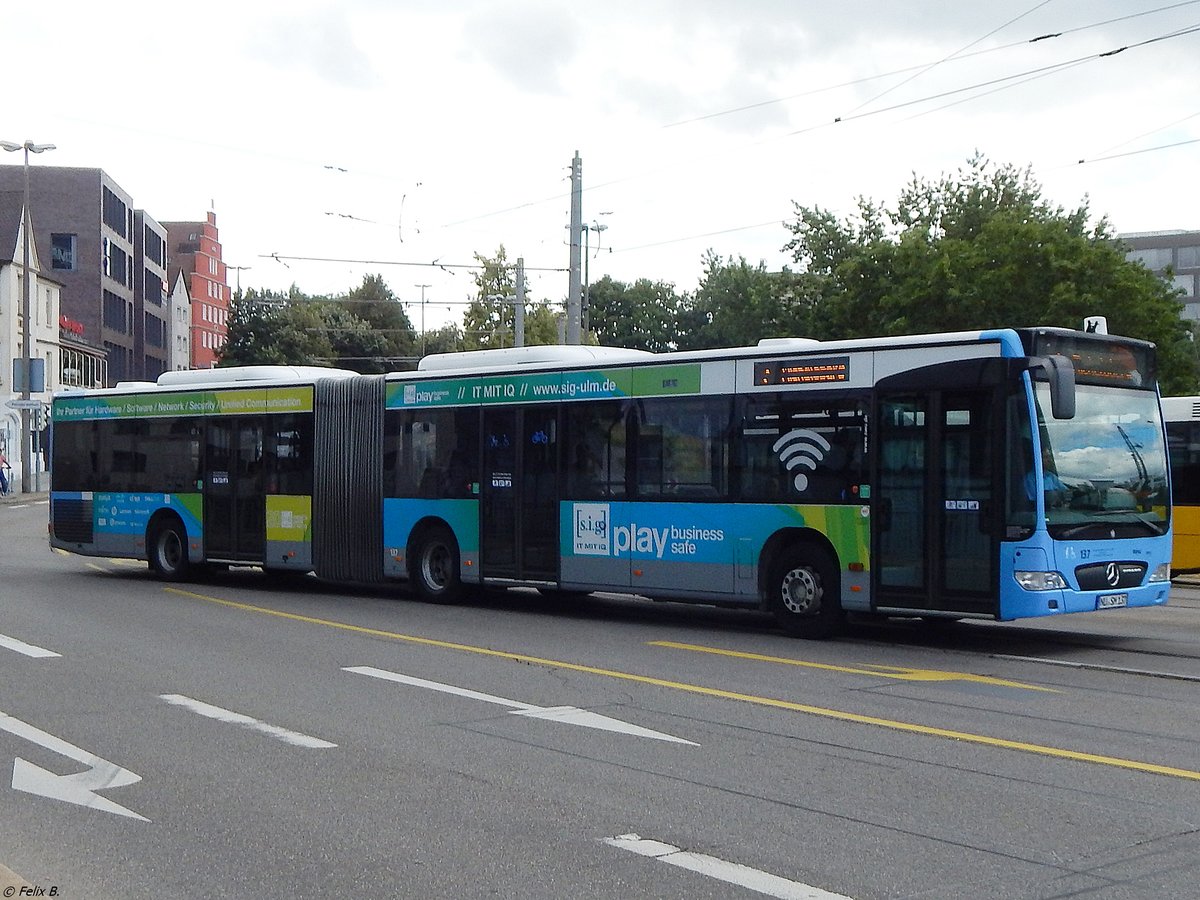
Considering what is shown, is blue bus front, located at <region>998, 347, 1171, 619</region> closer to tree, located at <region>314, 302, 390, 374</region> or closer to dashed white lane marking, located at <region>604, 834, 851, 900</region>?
dashed white lane marking, located at <region>604, 834, 851, 900</region>

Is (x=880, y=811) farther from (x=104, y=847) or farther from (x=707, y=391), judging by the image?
(x=707, y=391)

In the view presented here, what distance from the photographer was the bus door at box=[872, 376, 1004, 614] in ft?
44.0

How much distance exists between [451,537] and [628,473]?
127 inches

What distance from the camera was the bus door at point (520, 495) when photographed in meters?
17.8

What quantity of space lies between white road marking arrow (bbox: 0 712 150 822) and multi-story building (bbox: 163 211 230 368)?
123m

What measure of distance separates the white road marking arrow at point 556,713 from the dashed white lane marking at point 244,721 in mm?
1521

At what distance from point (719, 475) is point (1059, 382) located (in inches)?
153

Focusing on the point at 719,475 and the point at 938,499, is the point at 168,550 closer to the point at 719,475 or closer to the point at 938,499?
the point at 719,475

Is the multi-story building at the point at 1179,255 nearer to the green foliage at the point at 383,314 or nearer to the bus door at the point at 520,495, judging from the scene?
the green foliage at the point at 383,314

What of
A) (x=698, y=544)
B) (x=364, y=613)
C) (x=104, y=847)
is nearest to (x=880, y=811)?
(x=104, y=847)

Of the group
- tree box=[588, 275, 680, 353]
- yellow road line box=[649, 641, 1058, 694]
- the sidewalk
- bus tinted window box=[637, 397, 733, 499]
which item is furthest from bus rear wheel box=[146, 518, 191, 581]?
tree box=[588, 275, 680, 353]

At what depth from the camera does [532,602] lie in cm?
1988

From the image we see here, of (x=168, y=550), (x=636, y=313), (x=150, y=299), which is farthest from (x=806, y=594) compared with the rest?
(x=150, y=299)

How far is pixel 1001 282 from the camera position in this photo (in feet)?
141
